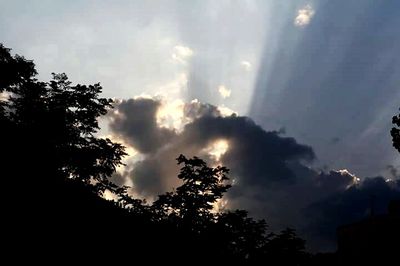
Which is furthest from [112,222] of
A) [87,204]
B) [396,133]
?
[396,133]

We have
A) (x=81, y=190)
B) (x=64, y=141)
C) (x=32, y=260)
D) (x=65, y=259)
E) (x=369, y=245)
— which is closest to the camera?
(x=32, y=260)

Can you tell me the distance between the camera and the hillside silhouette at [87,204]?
894 centimetres

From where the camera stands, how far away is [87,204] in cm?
1011

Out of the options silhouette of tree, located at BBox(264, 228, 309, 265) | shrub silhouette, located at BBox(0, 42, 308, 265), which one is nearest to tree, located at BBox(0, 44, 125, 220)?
shrub silhouette, located at BBox(0, 42, 308, 265)

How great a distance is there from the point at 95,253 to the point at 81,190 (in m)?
1.50

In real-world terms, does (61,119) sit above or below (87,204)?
above

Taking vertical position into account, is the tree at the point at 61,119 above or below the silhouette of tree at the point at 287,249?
above

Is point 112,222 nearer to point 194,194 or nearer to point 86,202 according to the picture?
point 86,202

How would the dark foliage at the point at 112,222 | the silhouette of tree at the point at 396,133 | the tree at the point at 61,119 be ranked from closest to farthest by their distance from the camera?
1. the dark foliage at the point at 112,222
2. the silhouette of tree at the point at 396,133
3. the tree at the point at 61,119

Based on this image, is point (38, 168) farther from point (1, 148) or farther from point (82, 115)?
point (82, 115)

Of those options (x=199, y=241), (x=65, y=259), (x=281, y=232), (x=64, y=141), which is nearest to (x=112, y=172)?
(x=64, y=141)

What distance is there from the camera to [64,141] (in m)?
29.4

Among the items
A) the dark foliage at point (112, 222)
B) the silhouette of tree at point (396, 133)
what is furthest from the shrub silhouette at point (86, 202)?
the silhouette of tree at point (396, 133)

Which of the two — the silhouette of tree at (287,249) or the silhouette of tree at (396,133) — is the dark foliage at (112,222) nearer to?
the silhouette of tree at (287,249)
